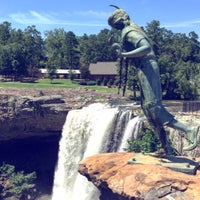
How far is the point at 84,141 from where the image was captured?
88.9ft

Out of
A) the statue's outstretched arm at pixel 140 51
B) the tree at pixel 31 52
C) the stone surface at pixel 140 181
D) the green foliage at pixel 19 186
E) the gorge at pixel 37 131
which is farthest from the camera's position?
Result: the tree at pixel 31 52

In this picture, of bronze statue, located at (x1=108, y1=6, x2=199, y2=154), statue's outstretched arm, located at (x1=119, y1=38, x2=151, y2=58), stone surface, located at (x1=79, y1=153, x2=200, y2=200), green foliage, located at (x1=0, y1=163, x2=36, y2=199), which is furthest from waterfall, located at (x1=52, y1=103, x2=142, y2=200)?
statue's outstretched arm, located at (x1=119, y1=38, x2=151, y2=58)

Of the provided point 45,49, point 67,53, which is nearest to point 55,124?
point 67,53

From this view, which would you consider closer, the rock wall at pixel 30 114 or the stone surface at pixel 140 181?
the stone surface at pixel 140 181

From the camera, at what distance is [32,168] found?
3306cm

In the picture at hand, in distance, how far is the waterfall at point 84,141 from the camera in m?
24.6

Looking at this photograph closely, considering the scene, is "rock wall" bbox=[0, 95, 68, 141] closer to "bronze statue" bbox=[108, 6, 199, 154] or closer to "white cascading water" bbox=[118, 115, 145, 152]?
"white cascading water" bbox=[118, 115, 145, 152]

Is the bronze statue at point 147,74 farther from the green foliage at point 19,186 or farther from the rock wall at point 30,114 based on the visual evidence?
the green foliage at point 19,186

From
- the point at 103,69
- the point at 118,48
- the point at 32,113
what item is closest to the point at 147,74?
the point at 118,48

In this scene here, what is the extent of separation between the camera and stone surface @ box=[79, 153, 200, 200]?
1191 cm

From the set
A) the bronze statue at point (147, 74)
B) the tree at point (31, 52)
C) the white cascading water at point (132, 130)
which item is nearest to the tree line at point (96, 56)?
the tree at point (31, 52)

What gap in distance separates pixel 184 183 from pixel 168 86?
33331 millimetres

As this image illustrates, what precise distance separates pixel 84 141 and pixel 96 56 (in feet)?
161

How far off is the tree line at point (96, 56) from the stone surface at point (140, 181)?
23596 mm
